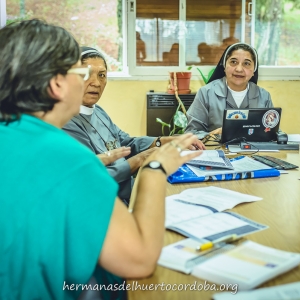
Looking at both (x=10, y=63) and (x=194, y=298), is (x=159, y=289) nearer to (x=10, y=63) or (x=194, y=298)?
(x=194, y=298)

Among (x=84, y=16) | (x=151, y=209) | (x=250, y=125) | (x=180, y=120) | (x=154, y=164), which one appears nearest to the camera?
(x=151, y=209)

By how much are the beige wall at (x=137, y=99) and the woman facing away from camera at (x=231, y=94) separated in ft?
2.85

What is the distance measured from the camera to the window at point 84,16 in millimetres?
3896

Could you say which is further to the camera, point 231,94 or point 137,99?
point 137,99

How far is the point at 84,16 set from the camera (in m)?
3.95

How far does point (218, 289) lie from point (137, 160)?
1.35 m

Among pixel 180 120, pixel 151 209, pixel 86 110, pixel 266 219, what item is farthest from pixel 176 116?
pixel 151 209

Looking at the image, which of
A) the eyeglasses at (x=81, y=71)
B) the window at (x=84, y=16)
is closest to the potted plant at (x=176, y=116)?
the window at (x=84, y=16)

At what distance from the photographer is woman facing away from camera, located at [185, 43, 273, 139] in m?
3.16

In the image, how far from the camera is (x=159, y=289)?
0.89 metres

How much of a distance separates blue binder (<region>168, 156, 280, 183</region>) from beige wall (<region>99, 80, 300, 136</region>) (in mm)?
2180

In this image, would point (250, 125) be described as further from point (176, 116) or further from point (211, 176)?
point (176, 116)

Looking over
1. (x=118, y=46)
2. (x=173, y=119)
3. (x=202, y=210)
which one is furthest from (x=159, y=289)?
(x=118, y=46)

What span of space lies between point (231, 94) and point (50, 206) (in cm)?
257
